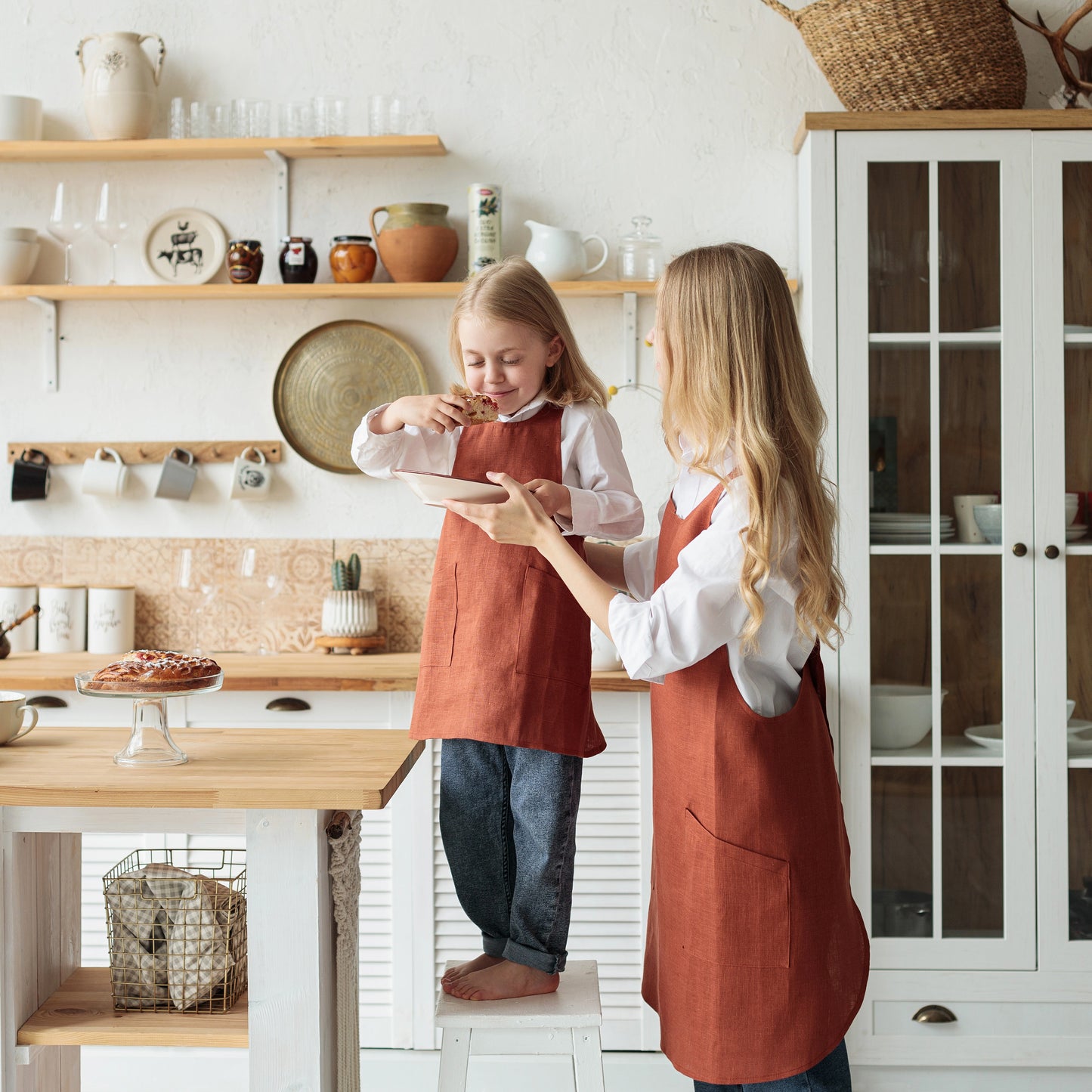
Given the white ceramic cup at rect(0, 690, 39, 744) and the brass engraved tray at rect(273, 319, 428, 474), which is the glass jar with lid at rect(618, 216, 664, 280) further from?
the white ceramic cup at rect(0, 690, 39, 744)

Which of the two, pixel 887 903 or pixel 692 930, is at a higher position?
pixel 692 930

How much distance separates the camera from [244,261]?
2.81m

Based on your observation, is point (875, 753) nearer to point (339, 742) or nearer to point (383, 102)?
point (339, 742)

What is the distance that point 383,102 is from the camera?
2.87 m

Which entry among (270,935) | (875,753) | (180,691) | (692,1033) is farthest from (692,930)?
(875,753)

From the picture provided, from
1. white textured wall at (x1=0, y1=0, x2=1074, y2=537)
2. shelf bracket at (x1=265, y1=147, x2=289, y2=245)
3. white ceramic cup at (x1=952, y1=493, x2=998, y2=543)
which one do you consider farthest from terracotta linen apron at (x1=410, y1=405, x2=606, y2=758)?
shelf bracket at (x1=265, y1=147, x2=289, y2=245)

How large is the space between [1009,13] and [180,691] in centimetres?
243

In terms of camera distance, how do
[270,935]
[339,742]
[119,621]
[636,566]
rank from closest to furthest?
1. [270,935]
2. [339,742]
3. [636,566]
4. [119,621]

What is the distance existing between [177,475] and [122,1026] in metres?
1.78

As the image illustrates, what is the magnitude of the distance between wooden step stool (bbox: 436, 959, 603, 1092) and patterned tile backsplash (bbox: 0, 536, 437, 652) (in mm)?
1510

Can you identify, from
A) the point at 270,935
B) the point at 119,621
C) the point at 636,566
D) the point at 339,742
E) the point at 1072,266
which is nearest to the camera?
the point at 270,935

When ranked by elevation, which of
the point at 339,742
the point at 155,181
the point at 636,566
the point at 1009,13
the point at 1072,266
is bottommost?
the point at 339,742

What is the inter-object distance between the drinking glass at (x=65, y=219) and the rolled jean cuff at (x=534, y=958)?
2.18 m

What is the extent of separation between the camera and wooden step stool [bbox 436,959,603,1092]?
146 cm
